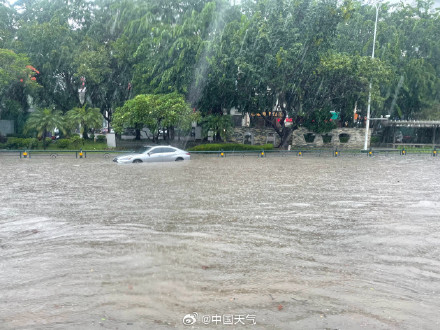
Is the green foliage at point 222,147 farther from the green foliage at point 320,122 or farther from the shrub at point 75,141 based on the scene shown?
the shrub at point 75,141

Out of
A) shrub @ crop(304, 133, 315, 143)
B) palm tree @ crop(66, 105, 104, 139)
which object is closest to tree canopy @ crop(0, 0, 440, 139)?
palm tree @ crop(66, 105, 104, 139)

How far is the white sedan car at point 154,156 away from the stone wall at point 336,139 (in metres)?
20.5

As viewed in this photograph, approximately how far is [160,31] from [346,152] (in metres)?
19.8

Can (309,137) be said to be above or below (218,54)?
below

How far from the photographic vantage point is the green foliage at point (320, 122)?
42.1 metres

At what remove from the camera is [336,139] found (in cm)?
4559

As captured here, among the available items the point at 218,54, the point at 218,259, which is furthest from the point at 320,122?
the point at 218,259

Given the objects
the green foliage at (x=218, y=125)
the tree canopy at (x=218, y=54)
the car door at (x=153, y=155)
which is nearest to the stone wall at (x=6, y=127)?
the tree canopy at (x=218, y=54)

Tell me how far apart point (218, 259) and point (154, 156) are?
1921 cm

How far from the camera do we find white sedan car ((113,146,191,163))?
24.7 metres

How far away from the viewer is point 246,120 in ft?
170

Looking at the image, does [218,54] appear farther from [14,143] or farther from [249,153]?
[14,143]

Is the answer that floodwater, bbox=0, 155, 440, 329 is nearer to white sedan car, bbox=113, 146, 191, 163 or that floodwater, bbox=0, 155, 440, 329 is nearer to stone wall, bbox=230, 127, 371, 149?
white sedan car, bbox=113, 146, 191, 163

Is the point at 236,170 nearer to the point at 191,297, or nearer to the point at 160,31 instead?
the point at 191,297
